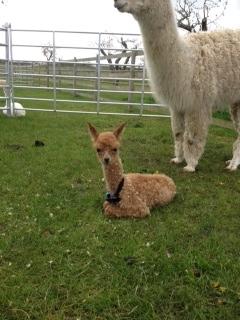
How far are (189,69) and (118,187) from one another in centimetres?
211

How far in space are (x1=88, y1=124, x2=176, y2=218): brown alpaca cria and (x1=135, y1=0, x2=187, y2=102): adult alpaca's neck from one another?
1698mm

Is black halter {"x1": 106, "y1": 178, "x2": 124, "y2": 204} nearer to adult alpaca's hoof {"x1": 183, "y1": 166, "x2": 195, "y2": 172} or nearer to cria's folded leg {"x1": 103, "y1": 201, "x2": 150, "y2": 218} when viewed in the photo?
cria's folded leg {"x1": 103, "y1": 201, "x2": 150, "y2": 218}

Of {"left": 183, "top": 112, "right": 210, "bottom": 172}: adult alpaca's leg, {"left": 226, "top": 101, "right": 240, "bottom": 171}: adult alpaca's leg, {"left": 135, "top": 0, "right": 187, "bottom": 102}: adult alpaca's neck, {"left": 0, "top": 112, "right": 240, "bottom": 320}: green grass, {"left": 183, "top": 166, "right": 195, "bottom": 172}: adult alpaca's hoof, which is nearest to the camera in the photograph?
{"left": 0, "top": 112, "right": 240, "bottom": 320}: green grass

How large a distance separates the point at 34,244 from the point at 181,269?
3.82ft

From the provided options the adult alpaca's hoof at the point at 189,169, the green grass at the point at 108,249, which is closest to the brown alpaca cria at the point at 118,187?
the green grass at the point at 108,249

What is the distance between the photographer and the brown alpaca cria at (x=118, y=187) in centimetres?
385

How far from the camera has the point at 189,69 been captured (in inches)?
211

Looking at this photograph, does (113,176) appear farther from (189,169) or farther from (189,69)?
(189,69)

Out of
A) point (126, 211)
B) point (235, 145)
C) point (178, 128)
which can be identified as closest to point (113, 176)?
point (126, 211)

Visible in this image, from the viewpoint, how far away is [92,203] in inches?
171

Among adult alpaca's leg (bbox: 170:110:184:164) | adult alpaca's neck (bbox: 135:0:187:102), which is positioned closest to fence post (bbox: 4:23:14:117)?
adult alpaca's leg (bbox: 170:110:184:164)

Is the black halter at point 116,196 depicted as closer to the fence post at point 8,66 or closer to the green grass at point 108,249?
the green grass at point 108,249

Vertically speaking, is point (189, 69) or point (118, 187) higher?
A: point (189, 69)

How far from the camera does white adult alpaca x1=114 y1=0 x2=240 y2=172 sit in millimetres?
5176
